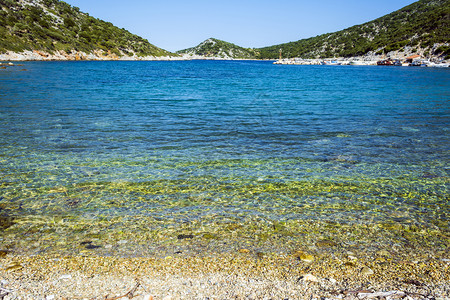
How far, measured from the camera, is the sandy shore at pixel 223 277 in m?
4.88

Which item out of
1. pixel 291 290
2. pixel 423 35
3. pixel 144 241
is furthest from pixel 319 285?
pixel 423 35

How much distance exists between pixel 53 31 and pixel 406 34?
14480 centimetres

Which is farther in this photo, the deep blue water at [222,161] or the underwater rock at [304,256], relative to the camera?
the deep blue water at [222,161]

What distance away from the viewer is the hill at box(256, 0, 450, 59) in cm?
11769

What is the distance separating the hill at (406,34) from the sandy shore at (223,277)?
124 m

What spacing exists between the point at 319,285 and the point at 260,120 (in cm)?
1601

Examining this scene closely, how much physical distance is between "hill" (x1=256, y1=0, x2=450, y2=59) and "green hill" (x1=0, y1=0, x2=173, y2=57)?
119 m

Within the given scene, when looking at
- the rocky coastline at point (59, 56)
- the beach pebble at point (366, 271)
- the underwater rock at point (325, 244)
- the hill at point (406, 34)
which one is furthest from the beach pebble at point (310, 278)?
the hill at point (406, 34)

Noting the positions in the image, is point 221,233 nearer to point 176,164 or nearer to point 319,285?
point 319,285

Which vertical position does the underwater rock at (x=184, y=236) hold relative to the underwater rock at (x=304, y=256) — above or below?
above

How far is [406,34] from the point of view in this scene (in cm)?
13738

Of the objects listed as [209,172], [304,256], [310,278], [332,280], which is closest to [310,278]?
[310,278]

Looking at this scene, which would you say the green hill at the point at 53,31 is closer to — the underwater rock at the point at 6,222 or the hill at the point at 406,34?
the underwater rock at the point at 6,222

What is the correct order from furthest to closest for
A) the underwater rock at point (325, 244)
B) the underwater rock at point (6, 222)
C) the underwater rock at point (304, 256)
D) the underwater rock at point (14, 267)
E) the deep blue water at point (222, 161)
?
1. the deep blue water at point (222, 161)
2. the underwater rock at point (6, 222)
3. the underwater rock at point (325, 244)
4. the underwater rock at point (304, 256)
5. the underwater rock at point (14, 267)
